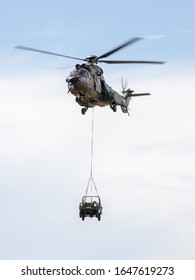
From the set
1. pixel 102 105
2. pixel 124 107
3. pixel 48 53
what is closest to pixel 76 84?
pixel 48 53

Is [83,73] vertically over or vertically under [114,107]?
over

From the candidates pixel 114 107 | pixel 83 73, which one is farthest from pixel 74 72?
pixel 114 107

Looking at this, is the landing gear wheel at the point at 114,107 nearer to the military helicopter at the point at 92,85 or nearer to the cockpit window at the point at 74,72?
the military helicopter at the point at 92,85

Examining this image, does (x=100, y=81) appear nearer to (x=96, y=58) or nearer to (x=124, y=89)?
(x=96, y=58)

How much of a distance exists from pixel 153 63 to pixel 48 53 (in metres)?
7.80

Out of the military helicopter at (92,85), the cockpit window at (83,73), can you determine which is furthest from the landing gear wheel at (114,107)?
the cockpit window at (83,73)

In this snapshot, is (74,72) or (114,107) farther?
(114,107)

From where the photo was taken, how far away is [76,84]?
52281mm

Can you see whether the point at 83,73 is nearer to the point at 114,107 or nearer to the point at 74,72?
the point at 74,72

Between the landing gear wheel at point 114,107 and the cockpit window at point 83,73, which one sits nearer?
the cockpit window at point 83,73

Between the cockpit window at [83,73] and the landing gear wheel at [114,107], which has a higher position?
the cockpit window at [83,73]

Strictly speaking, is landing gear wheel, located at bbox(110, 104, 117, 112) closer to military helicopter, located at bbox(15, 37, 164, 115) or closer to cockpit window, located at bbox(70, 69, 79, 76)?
military helicopter, located at bbox(15, 37, 164, 115)

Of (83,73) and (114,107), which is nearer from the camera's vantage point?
(83,73)
